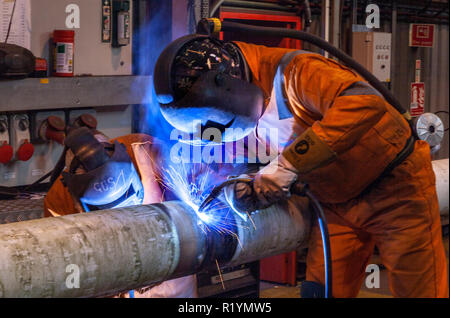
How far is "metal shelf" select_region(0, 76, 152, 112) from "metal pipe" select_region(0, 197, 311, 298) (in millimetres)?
1230

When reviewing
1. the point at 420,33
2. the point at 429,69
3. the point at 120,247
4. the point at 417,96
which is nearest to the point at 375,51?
the point at 417,96

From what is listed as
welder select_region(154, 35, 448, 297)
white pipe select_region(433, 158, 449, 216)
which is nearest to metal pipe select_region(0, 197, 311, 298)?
welder select_region(154, 35, 448, 297)

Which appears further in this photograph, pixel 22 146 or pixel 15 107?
pixel 22 146

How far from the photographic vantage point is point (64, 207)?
2.42 meters

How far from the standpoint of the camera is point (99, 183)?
83.2 inches

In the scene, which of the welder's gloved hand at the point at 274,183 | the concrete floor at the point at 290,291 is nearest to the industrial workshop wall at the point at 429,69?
the concrete floor at the point at 290,291

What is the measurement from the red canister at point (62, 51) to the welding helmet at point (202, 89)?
3.10 feet

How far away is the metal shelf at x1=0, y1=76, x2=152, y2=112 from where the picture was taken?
9.17 ft

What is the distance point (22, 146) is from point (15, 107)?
252 mm

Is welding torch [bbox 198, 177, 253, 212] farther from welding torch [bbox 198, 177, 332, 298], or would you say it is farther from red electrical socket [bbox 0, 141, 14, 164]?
red electrical socket [bbox 0, 141, 14, 164]

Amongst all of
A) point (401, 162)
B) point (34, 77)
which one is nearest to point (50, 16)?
point (34, 77)

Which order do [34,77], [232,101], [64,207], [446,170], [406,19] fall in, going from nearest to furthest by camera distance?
[232,101] → [64,207] → [446,170] → [34,77] → [406,19]

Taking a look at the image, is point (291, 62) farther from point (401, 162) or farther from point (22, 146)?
point (22, 146)

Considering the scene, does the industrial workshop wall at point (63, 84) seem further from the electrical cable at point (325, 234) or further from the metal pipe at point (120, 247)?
the electrical cable at point (325, 234)
